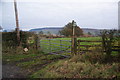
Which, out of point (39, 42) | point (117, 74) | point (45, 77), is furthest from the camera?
point (39, 42)

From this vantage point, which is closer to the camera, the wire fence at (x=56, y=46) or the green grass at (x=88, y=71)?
the green grass at (x=88, y=71)

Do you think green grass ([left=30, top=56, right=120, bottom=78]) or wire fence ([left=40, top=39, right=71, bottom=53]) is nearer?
green grass ([left=30, top=56, right=120, bottom=78])

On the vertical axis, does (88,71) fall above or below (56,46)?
below

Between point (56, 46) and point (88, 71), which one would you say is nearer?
point (88, 71)

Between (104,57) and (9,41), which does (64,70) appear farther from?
(9,41)

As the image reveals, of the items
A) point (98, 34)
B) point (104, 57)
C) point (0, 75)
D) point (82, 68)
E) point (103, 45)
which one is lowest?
point (0, 75)

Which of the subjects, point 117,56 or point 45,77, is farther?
point 117,56

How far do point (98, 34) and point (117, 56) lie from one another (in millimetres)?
1265

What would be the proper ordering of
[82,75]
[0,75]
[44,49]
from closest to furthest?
1. [82,75]
2. [0,75]
3. [44,49]

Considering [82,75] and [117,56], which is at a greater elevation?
[117,56]

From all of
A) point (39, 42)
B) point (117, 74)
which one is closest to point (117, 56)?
point (117, 74)

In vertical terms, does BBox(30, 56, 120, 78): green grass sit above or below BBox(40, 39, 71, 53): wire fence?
below

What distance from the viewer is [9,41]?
12.4 m

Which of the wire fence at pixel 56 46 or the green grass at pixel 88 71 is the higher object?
the wire fence at pixel 56 46
